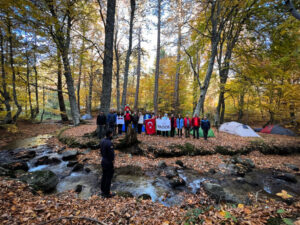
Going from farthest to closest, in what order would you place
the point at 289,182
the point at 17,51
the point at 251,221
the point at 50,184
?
the point at 17,51
the point at 289,182
the point at 50,184
the point at 251,221

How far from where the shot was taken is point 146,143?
29.9 feet

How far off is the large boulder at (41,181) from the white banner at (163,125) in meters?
7.43

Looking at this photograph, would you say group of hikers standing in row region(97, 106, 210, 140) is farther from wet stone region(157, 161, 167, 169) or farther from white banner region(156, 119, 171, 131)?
wet stone region(157, 161, 167, 169)

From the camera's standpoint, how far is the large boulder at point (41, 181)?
4657 mm

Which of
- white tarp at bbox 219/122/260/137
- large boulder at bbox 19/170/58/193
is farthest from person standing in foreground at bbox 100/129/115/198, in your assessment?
white tarp at bbox 219/122/260/137

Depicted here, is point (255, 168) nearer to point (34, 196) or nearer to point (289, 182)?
point (289, 182)

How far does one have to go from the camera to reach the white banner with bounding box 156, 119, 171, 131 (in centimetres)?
1099

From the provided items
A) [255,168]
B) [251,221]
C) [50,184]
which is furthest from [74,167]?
[255,168]

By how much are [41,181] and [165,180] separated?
478 centimetres

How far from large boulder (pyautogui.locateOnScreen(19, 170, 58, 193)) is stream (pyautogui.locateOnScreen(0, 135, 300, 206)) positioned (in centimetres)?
→ 27

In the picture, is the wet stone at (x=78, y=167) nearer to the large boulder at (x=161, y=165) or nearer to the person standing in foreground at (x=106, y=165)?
the person standing in foreground at (x=106, y=165)

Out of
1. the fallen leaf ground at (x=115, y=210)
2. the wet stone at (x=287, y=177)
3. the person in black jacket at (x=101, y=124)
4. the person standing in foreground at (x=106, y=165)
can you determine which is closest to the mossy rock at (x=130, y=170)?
the person standing in foreground at (x=106, y=165)

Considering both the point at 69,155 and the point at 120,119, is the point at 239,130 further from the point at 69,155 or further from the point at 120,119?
the point at 69,155

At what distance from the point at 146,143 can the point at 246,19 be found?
554 inches
